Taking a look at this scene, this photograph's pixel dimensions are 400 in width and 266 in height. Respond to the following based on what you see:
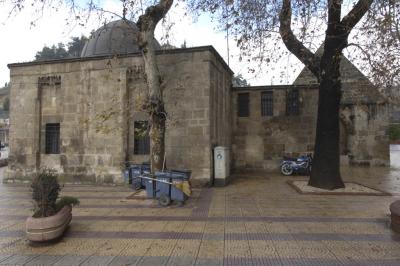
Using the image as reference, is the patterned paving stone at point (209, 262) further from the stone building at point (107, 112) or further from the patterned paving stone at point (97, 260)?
the stone building at point (107, 112)

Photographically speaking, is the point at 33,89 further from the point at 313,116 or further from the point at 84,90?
the point at 313,116

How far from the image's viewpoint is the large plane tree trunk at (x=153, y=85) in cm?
1010

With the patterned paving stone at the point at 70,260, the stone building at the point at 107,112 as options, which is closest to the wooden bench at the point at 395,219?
the patterned paving stone at the point at 70,260

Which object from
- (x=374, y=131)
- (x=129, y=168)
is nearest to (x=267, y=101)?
(x=374, y=131)

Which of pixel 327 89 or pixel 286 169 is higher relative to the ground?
pixel 327 89

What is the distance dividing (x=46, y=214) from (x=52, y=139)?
31.2ft

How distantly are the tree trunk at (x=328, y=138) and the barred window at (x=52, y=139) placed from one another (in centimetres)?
1051

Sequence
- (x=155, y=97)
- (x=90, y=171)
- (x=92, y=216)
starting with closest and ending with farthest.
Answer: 1. (x=92, y=216)
2. (x=155, y=97)
3. (x=90, y=171)

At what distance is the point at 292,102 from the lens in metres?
17.7

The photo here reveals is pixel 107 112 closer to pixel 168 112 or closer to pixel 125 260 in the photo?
pixel 168 112

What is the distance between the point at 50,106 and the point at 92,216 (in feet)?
27.5

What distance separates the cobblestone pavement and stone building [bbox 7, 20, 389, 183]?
3079 millimetres

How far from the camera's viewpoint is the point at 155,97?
10.2 metres

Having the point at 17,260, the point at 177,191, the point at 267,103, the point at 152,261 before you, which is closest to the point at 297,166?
the point at 267,103
